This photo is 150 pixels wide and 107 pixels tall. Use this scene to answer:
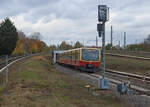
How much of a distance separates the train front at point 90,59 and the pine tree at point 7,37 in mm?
24715

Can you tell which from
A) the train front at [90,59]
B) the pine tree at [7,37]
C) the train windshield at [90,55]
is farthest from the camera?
the pine tree at [7,37]

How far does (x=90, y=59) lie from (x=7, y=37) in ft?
87.0

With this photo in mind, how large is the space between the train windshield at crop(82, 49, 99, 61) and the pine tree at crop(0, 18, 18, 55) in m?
24.7

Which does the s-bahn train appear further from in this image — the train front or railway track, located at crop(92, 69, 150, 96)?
railway track, located at crop(92, 69, 150, 96)

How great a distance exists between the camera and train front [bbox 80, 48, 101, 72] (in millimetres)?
30484

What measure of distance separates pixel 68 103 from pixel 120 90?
12.1 feet

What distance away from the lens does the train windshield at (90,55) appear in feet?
101

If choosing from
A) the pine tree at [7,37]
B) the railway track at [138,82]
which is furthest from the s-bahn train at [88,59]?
the pine tree at [7,37]

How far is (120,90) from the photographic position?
13.0 metres

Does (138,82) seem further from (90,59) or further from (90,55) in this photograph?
(90,55)

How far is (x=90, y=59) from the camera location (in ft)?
101

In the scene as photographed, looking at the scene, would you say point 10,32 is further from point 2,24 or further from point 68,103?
point 68,103

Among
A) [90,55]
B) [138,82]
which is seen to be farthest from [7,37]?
[138,82]

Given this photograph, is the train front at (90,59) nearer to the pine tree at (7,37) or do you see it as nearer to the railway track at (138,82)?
the railway track at (138,82)
